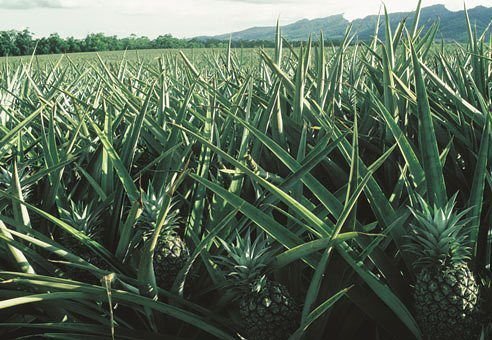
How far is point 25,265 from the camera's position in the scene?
560mm

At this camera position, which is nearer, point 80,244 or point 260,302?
point 260,302

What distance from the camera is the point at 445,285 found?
41 centimetres

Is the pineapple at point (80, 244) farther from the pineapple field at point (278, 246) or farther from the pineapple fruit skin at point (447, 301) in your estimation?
the pineapple fruit skin at point (447, 301)

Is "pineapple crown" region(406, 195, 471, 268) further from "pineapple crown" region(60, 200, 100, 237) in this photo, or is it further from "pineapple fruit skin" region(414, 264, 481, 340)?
"pineapple crown" region(60, 200, 100, 237)

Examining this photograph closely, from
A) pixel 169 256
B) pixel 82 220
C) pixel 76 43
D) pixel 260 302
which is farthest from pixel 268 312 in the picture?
pixel 76 43

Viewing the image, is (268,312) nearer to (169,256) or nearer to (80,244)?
(169,256)

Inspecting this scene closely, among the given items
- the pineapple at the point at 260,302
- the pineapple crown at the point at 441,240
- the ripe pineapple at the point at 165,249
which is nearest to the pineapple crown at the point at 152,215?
the ripe pineapple at the point at 165,249

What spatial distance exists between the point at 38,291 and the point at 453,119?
0.65 metres

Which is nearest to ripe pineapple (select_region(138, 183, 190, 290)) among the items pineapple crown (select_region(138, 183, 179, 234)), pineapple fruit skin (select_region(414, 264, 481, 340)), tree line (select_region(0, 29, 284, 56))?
pineapple crown (select_region(138, 183, 179, 234))

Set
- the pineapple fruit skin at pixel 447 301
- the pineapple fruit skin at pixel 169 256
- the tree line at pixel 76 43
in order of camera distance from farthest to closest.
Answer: the tree line at pixel 76 43 → the pineapple fruit skin at pixel 169 256 → the pineapple fruit skin at pixel 447 301

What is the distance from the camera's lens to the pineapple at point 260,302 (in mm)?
444

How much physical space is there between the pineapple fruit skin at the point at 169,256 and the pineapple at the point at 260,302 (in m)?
0.10

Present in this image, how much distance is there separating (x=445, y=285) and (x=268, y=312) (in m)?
0.16

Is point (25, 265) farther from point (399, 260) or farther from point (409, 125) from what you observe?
point (409, 125)
